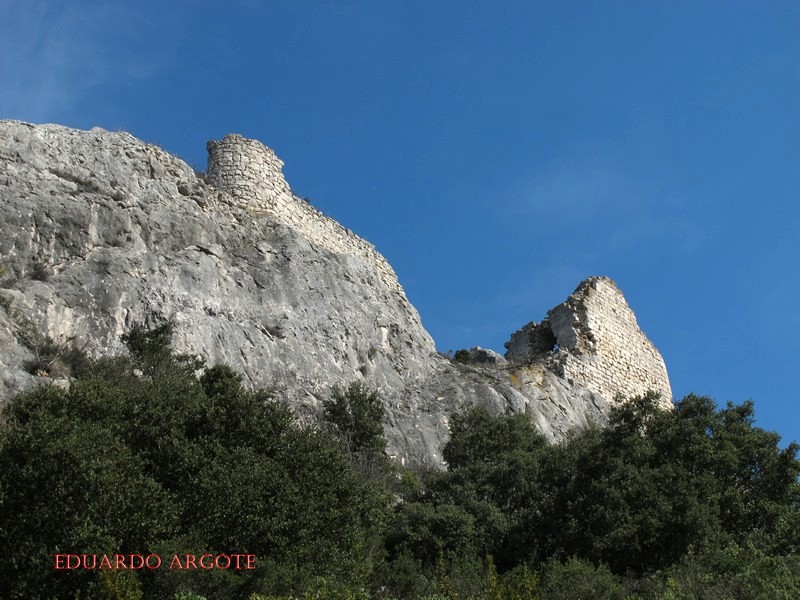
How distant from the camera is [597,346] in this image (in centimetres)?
3869

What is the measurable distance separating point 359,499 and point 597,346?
2098 cm

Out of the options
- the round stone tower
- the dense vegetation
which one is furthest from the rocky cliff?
the dense vegetation

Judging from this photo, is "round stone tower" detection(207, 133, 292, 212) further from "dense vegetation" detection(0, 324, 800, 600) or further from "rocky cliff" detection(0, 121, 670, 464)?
"dense vegetation" detection(0, 324, 800, 600)

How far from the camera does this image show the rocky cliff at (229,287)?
2427cm

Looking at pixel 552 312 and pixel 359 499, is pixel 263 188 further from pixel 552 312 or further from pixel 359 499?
pixel 359 499

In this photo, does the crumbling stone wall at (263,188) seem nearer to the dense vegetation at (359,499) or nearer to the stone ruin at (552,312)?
the stone ruin at (552,312)

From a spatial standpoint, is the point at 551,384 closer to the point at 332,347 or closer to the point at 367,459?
the point at 332,347

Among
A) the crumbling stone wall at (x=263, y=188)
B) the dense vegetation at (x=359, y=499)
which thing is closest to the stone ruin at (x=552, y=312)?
the crumbling stone wall at (x=263, y=188)

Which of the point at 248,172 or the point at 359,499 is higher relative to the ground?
the point at 248,172

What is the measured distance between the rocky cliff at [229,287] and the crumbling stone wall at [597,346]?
0.65 feet

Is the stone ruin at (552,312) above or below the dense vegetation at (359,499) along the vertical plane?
above

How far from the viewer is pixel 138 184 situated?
1126 inches

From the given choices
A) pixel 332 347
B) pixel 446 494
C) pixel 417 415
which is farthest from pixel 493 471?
pixel 332 347

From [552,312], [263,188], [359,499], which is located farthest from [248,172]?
[359,499]
